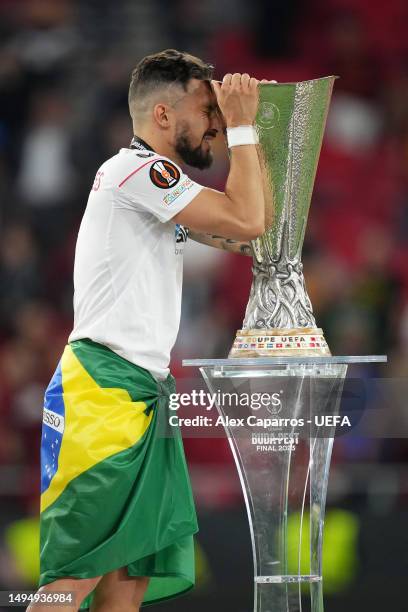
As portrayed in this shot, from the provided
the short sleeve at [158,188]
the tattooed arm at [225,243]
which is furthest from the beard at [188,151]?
the tattooed arm at [225,243]

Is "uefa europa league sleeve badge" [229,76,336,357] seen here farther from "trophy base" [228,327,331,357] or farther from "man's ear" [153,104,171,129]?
"man's ear" [153,104,171,129]

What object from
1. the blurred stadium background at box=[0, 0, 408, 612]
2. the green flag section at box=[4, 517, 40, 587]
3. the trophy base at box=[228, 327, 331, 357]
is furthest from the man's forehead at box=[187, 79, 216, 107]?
the green flag section at box=[4, 517, 40, 587]

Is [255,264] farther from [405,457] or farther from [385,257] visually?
[385,257]

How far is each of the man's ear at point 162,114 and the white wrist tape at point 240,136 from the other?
0.63 ft

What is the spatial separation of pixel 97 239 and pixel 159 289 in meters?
0.18

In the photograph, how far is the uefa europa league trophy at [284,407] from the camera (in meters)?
2.58

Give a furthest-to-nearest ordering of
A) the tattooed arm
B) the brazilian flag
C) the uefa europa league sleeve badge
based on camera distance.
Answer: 1. the tattooed arm
2. the uefa europa league sleeve badge
3. the brazilian flag

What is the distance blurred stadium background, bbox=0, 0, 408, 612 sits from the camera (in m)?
4.02

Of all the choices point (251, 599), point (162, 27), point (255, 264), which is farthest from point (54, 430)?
point (162, 27)

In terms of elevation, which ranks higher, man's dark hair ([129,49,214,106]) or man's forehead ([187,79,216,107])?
man's dark hair ([129,49,214,106])

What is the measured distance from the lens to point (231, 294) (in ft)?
19.5

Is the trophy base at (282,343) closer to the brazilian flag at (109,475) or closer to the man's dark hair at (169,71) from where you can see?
the brazilian flag at (109,475)

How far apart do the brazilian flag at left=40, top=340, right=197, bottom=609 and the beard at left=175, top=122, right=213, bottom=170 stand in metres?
0.49

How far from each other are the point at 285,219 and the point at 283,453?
1.79 feet
